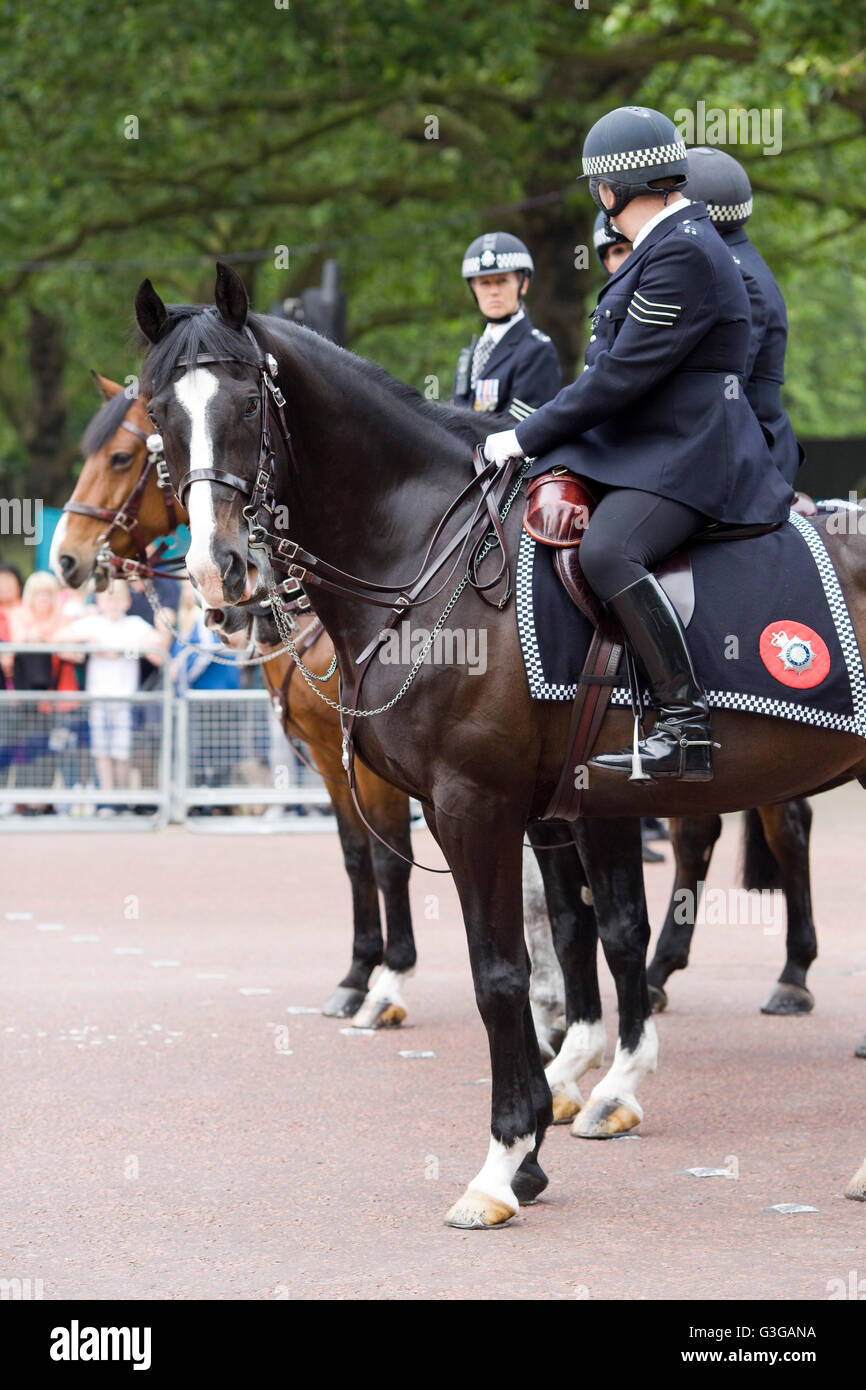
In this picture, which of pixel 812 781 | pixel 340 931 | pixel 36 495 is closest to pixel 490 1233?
pixel 812 781

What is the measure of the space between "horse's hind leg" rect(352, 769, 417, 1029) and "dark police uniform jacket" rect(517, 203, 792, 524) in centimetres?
277

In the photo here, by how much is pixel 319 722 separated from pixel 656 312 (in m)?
3.38

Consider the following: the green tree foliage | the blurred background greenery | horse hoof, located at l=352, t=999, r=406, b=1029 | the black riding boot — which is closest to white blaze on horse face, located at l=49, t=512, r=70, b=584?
horse hoof, located at l=352, t=999, r=406, b=1029

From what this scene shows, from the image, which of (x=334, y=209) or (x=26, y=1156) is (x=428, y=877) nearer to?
(x=26, y=1156)

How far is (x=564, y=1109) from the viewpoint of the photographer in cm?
615

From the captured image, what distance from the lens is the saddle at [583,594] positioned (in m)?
4.89

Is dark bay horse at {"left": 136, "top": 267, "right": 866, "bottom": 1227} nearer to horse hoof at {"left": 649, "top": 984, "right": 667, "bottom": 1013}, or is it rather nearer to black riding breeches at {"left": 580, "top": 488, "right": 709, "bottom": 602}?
black riding breeches at {"left": 580, "top": 488, "right": 709, "bottom": 602}

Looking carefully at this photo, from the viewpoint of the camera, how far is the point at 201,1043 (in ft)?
23.8

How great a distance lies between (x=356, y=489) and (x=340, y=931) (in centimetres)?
530

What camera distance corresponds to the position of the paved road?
4.45 m

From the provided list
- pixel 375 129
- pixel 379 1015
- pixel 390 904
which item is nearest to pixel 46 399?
pixel 375 129

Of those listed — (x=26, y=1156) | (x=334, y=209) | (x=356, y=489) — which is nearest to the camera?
A: (x=356, y=489)

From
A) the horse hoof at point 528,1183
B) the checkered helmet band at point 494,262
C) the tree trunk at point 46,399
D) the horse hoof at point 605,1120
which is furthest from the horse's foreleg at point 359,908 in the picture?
the tree trunk at point 46,399

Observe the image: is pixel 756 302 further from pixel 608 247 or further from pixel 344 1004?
pixel 344 1004
